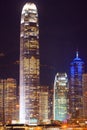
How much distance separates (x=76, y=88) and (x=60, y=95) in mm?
2247

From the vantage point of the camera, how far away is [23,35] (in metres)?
62.4

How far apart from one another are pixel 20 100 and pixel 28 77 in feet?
8.90

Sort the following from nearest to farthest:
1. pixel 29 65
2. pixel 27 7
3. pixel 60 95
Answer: pixel 29 65
pixel 27 7
pixel 60 95

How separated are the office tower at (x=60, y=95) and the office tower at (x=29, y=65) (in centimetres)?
450

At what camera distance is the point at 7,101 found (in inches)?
2514

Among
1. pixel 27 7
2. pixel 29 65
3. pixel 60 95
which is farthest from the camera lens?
pixel 60 95

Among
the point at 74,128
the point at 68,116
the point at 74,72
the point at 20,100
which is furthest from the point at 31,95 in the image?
the point at 74,128

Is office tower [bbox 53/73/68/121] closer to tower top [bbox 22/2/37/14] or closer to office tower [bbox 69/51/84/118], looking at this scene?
office tower [bbox 69/51/84/118]

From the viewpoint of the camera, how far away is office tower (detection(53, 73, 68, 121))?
66688 millimetres

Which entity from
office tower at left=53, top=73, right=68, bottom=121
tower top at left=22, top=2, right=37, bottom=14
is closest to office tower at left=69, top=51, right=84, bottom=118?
office tower at left=53, top=73, right=68, bottom=121

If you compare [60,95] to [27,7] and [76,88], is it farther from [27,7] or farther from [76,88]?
[27,7]

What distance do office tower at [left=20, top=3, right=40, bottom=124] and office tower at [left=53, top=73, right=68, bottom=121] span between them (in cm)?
450

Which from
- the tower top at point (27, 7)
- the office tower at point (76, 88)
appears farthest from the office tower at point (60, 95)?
the tower top at point (27, 7)

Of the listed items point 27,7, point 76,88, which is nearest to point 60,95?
point 76,88
